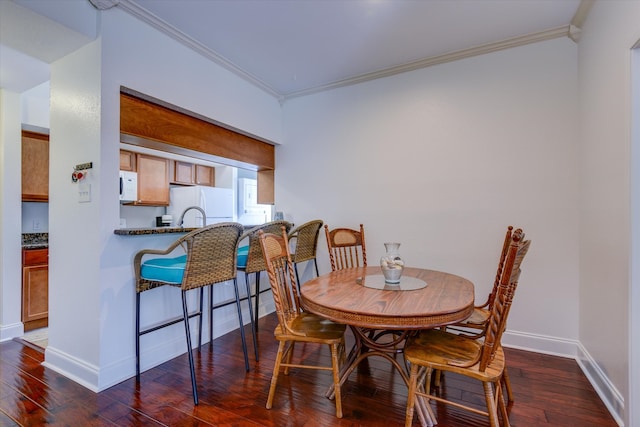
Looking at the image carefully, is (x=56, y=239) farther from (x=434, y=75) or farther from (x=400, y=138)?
(x=434, y=75)

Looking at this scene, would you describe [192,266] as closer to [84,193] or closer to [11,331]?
[84,193]

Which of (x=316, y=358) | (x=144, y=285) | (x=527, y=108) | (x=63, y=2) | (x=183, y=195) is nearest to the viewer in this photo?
(x=63, y=2)

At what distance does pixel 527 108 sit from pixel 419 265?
1615 mm

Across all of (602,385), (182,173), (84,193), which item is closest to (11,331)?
(84,193)

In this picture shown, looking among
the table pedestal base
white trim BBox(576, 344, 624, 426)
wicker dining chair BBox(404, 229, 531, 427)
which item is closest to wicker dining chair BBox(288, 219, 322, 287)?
the table pedestal base

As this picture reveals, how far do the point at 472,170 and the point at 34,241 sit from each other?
180 inches

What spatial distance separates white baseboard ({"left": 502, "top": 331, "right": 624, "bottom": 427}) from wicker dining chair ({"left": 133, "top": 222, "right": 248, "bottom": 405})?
2194 mm

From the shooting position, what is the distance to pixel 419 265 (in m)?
2.88

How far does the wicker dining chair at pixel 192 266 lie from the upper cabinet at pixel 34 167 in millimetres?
1983

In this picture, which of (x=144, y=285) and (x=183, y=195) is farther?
(x=183, y=195)

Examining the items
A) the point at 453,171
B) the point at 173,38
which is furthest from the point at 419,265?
the point at 173,38

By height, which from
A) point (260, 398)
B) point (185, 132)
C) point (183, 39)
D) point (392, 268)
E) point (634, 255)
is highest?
point (183, 39)

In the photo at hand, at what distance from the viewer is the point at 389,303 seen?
1.46 meters

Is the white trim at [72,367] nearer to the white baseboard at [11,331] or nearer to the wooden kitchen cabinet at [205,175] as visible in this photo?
the white baseboard at [11,331]
